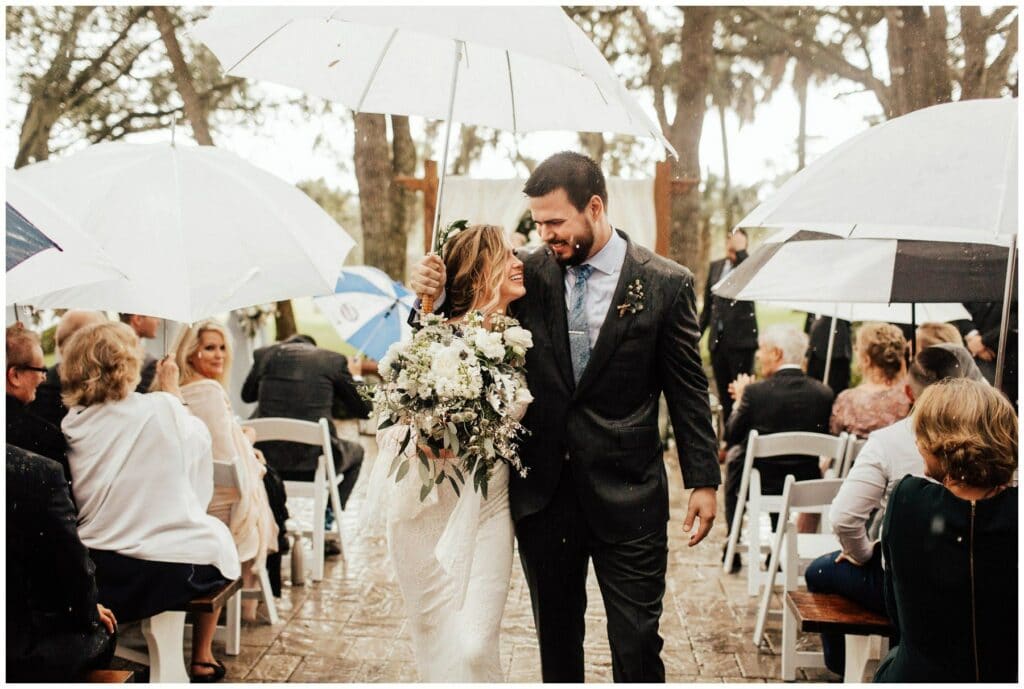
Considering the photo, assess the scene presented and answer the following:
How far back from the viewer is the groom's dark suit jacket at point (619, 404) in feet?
10.4

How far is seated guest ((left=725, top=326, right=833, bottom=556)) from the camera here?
592 centimetres

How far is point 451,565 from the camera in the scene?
3.18 meters

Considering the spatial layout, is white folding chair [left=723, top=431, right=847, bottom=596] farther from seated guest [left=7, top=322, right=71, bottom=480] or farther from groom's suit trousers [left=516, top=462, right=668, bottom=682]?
seated guest [left=7, top=322, right=71, bottom=480]

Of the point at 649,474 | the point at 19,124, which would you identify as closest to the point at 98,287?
the point at 649,474

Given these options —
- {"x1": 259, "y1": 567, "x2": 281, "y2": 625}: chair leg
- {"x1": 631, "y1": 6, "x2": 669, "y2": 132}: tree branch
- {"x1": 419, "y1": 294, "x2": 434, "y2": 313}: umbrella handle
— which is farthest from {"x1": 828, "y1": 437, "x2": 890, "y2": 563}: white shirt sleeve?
{"x1": 631, "y1": 6, "x2": 669, "y2": 132}: tree branch

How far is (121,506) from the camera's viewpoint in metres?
3.97

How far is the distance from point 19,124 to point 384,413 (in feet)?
34.6

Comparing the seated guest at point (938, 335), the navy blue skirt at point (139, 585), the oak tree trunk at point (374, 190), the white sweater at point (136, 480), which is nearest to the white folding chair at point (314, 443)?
the white sweater at point (136, 480)

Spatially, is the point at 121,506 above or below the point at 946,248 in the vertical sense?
below

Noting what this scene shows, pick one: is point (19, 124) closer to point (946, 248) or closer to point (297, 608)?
point (297, 608)

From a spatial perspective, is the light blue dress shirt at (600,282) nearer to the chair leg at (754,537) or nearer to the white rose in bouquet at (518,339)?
the white rose in bouquet at (518,339)

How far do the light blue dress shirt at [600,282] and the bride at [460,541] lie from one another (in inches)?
8.4

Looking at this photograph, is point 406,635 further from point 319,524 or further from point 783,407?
point 783,407

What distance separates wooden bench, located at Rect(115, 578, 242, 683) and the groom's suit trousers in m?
1.50
